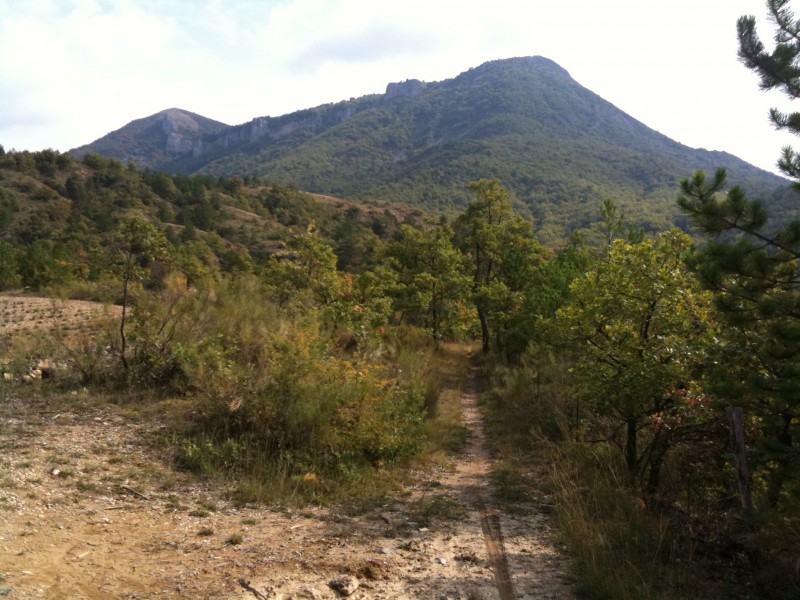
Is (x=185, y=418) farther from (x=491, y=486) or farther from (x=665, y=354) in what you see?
(x=665, y=354)

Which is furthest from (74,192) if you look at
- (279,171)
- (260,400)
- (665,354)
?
(279,171)

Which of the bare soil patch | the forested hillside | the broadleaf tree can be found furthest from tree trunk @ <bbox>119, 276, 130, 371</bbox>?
the broadleaf tree

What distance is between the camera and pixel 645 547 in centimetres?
471

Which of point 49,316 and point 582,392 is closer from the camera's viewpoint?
point 582,392

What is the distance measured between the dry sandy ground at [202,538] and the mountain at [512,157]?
64404 millimetres

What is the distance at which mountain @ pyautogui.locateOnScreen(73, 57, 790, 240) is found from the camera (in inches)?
3588

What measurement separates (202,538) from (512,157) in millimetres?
118859

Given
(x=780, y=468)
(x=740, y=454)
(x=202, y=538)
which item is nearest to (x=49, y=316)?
(x=202, y=538)

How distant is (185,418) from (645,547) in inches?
229

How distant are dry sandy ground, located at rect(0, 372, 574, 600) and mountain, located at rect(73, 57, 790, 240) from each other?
6440 centimetres

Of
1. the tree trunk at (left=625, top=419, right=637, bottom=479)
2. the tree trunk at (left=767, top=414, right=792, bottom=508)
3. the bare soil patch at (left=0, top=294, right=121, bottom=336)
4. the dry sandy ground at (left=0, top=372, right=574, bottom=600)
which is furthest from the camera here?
the bare soil patch at (left=0, top=294, right=121, bottom=336)

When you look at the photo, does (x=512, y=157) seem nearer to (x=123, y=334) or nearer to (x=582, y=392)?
(x=582, y=392)

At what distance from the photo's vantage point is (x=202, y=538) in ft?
15.5

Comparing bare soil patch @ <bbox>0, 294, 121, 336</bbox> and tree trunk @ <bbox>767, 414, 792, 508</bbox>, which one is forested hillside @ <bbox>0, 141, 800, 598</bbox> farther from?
bare soil patch @ <bbox>0, 294, 121, 336</bbox>
